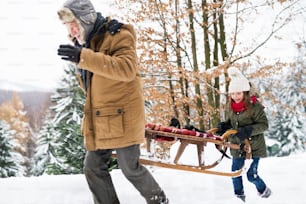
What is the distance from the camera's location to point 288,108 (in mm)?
10758

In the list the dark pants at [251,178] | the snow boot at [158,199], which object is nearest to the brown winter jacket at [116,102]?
the snow boot at [158,199]

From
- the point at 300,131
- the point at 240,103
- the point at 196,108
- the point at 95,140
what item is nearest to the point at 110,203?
the point at 95,140

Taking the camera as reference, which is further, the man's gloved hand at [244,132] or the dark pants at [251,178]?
the dark pants at [251,178]

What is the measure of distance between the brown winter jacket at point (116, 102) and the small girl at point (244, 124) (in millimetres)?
1460

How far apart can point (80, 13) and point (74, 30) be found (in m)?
0.14

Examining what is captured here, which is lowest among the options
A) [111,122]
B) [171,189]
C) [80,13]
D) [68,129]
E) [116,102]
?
[68,129]

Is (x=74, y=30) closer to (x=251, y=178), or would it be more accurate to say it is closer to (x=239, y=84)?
(x=239, y=84)

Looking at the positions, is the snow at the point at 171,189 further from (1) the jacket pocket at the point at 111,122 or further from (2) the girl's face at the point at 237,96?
(1) the jacket pocket at the point at 111,122

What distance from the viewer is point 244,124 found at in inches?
168

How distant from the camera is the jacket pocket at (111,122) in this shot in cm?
296

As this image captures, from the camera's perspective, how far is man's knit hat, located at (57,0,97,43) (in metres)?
2.89

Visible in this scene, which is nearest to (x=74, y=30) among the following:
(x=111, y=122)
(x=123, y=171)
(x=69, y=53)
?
(x=69, y=53)

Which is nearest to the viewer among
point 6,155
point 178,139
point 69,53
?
point 69,53

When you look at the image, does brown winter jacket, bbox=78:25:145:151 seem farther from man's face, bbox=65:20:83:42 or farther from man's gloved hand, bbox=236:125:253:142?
man's gloved hand, bbox=236:125:253:142
